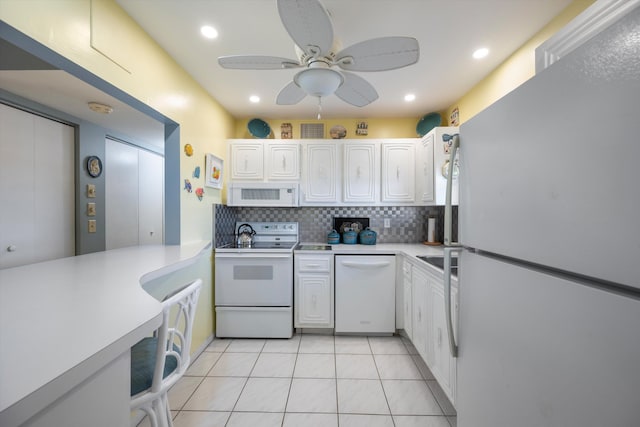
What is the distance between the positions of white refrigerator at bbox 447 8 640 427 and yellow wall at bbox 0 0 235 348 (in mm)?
1814

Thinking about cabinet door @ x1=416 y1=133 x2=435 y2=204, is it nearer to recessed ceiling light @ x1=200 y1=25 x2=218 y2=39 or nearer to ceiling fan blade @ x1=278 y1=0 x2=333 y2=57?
ceiling fan blade @ x1=278 y1=0 x2=333 y2=57

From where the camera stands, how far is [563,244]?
0.57 meters

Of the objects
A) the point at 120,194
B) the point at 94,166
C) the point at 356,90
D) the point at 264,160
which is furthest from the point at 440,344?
the point at 120,194

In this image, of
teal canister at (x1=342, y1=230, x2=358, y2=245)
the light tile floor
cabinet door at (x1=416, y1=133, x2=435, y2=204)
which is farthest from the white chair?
cabinet door at (x1=416, y1=133, x2=435, y2=204)

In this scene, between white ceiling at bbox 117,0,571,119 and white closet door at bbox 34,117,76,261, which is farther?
white closet door at bbox 34,117,76,261

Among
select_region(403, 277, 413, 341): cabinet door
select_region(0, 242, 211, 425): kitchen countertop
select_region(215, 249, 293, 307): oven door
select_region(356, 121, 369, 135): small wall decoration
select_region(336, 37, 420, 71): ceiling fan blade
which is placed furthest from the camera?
select_region(356, 121, 369, 135): small wall decoration

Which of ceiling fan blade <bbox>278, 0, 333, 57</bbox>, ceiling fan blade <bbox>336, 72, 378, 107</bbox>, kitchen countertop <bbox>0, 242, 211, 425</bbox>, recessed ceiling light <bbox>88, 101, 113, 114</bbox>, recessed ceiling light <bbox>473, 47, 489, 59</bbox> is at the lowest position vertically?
kitchen countertop <bbox>0, 242, 211, 425</bbox>

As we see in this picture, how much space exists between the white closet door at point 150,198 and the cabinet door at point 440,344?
376 cm

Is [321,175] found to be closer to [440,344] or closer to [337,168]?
[337,168]

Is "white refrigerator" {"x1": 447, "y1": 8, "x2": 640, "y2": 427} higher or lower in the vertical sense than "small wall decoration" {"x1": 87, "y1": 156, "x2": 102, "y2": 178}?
lower

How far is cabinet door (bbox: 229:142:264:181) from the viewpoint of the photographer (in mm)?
3018

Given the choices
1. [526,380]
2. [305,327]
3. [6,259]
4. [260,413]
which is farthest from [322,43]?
[6,259]

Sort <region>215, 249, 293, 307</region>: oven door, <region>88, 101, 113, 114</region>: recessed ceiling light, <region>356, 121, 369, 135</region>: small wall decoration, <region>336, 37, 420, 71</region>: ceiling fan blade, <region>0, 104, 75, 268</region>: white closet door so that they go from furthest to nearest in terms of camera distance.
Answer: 1. <region>356, 121, 369, 135</region>: small wall decoration
2. <region>215, 249, 293, 307</region>: oven door
3. <region>88, 101, 113, 114</region>: recessed ceiling light
4. <region>0, 104, 75, 268</region>: white closet door
5. <region>336, 37, 420, 71</region>: ceiling fan blade

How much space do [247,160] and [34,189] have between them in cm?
187
